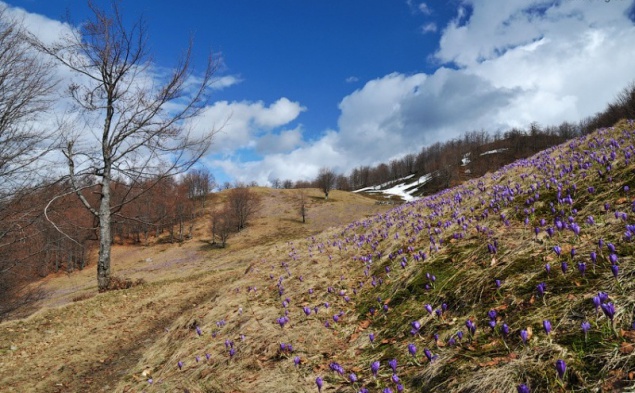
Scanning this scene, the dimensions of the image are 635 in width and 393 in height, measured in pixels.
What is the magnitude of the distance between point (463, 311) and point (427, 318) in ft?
1.57

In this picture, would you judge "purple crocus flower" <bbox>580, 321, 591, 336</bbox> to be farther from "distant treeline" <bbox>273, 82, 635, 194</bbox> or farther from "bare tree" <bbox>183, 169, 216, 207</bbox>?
"bare tree" <bbox>183, 169, 216, 207</bbox>

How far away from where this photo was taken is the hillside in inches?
114

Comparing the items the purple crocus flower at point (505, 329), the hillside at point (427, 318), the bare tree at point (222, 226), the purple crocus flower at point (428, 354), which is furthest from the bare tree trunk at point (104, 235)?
the bare tree at point (222, 226)

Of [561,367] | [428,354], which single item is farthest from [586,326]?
[428,354]

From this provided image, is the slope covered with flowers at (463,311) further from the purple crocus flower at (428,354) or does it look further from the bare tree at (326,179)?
the bare tree at (326,179)

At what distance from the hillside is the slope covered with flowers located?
0.02m

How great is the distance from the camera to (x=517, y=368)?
107 inches

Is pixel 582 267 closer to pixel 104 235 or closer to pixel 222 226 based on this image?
pixel 104 235

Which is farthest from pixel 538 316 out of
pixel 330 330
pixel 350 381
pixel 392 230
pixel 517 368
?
pixel 392 230

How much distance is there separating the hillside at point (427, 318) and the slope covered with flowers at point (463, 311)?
0.07 feet

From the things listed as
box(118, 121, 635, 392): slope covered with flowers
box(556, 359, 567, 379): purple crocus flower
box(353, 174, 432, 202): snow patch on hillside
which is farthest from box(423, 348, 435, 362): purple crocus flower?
box(353, 174, 432, 202): snow patch on hillside

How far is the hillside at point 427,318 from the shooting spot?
9.50 ft

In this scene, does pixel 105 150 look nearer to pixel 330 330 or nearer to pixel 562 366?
pixel 330 330

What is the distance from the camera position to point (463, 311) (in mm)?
4082
